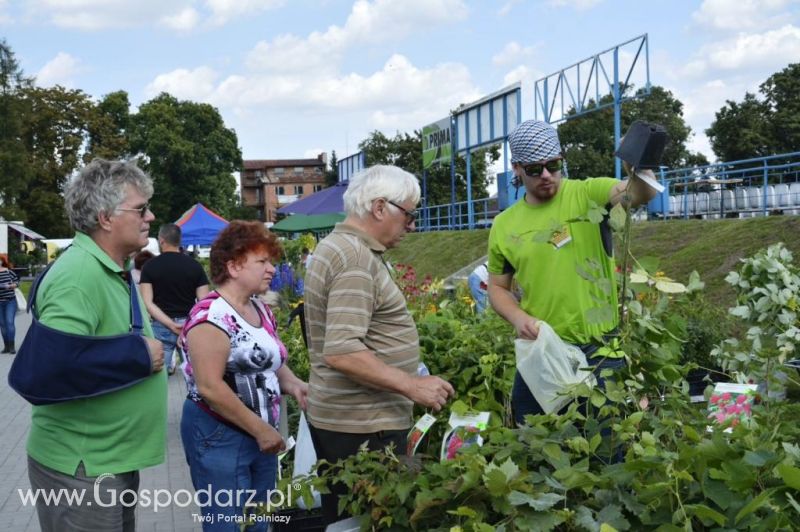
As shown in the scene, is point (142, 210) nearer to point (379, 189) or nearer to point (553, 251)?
point (379, 189)

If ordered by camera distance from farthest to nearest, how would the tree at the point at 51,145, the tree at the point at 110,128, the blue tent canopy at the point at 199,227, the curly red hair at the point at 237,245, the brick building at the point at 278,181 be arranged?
the brick building at the point at 278,181, the tree at the point at 110,128, the tree at the point at 51,145, the blue tent canopy at the point at 199,227, the curly red hair at the point at 237,245

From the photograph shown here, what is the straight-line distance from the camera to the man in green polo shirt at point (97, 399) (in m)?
2.57

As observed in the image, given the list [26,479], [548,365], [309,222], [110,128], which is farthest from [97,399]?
[110,128]

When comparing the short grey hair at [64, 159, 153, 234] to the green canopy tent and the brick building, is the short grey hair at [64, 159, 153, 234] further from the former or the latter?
the brick building

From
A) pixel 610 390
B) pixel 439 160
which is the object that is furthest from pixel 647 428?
pixel 439 160

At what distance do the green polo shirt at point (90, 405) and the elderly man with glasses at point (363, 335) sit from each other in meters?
0.59

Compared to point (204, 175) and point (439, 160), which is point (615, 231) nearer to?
point (439, 160)

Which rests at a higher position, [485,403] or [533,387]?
[533,387]

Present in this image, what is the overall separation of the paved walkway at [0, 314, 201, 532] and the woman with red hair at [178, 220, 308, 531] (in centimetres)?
196

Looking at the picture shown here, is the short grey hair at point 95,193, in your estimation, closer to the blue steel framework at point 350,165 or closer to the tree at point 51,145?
the blue steel framework at point 350,165

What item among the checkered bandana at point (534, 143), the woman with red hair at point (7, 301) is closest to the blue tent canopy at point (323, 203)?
the woman with red hair at point (7, 301)

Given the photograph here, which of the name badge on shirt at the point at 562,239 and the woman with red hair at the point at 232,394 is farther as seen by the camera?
the name badge on shirt at the point at 562,239

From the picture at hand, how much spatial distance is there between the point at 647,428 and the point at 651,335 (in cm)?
26

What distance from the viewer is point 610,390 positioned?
2.12 meters
